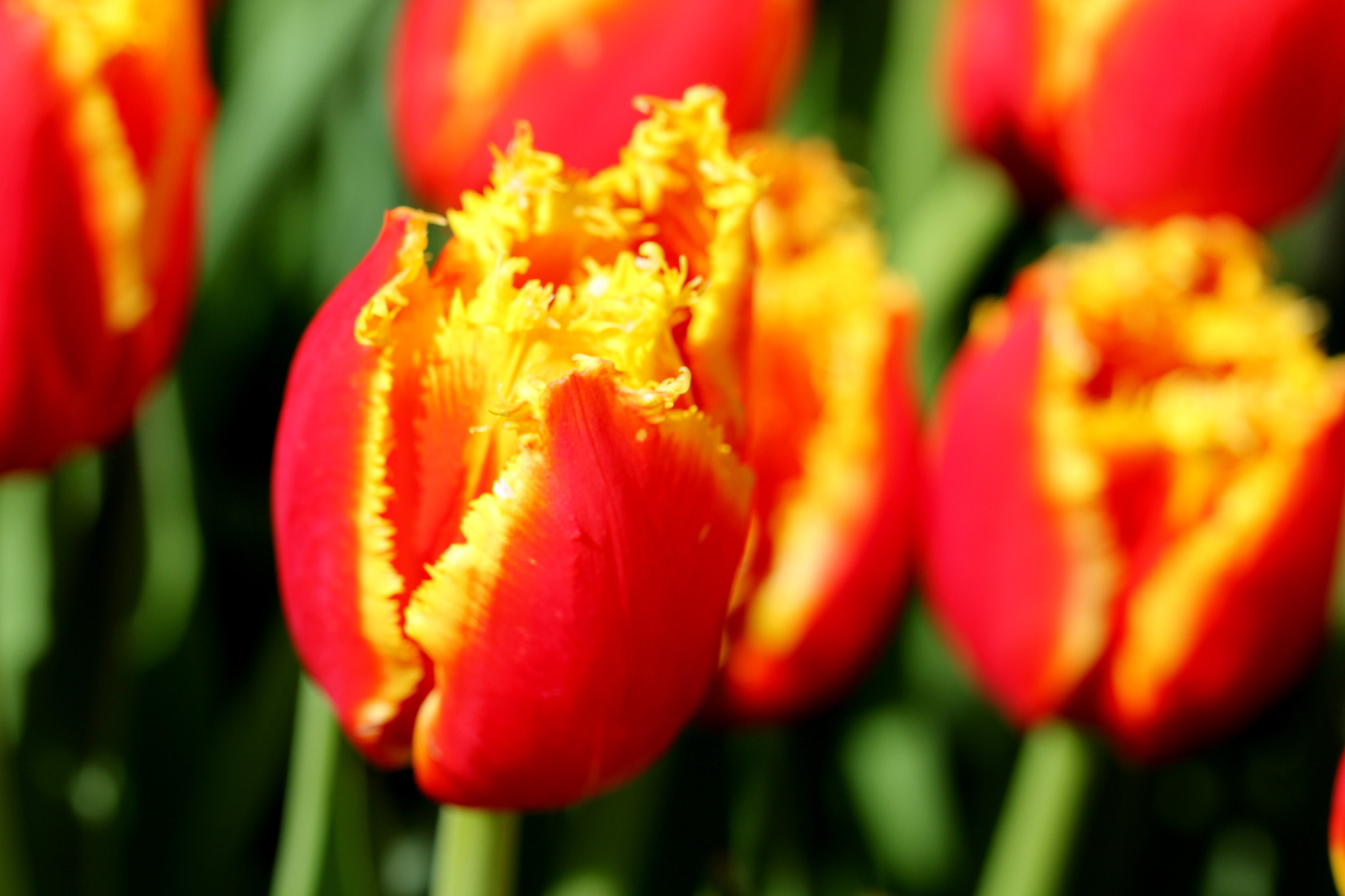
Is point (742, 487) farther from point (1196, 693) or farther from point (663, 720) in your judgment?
point (1196, 693)

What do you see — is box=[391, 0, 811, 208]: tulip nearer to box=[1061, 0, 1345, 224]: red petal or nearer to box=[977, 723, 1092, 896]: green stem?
box=[1061, 0, 1345, 224]: red petal

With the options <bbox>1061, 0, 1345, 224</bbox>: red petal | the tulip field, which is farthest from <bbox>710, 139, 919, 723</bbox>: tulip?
<bbox>1061, 0, 1345, 224</bbox>: red petal

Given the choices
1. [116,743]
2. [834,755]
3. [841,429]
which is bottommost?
[834,755]

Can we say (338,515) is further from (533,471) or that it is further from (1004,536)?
(1004,536)

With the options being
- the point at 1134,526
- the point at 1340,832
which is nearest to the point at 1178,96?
the point at 1134,526

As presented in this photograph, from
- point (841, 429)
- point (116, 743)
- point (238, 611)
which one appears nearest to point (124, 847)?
point (116, 743)

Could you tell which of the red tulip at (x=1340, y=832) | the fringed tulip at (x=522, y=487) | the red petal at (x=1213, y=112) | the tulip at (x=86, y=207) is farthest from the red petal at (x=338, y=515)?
the red petal at (x=1213, y=112)
